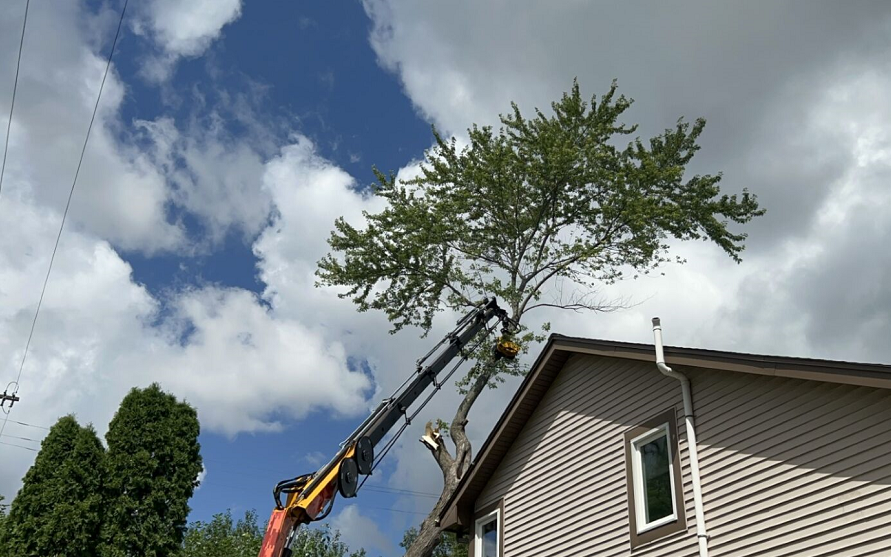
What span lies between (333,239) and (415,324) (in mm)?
3601

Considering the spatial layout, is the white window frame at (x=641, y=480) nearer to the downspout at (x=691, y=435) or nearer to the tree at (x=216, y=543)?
the downspout at (x=691, y=435)

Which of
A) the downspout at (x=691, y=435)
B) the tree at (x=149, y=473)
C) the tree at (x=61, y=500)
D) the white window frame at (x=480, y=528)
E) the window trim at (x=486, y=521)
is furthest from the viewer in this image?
the tree at (x=149, y=473)

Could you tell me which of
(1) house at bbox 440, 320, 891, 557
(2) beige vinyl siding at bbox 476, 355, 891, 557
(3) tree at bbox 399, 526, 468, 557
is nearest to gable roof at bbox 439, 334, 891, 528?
(1) house at bbox 440, 320, 891, 557

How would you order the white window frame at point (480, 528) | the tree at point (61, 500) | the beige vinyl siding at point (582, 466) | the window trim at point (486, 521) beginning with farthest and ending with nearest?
the tree at point (61, 500), the white window frame at point (480, 528), the window trim at point (486, 521), the beige vinyl siding at point (582, 466)

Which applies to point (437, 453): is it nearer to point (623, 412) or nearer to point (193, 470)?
point (193, 470)

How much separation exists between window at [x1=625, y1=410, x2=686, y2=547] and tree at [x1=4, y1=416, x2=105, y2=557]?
47.3 ft

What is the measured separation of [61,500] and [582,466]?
13947 mm

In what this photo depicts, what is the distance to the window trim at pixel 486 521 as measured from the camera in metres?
13.4

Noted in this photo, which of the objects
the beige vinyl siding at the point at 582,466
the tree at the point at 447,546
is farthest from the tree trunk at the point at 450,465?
the tree at the point at 447,546

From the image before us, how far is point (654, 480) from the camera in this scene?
10414 millimetres

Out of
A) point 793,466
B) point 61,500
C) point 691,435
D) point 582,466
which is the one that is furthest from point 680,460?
point 61,500

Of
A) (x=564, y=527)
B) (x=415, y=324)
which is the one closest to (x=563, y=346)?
(x=564, y=527)

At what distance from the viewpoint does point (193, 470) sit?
21109 mm

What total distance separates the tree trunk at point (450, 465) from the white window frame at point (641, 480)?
9.20m
